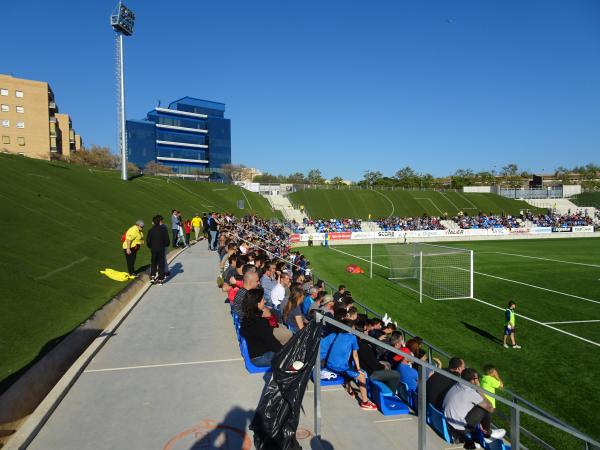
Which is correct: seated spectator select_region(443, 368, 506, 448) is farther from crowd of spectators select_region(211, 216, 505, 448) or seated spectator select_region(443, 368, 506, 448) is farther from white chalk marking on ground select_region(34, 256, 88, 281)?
white chalk marking on ground select_region(34, 256, 88, 281)

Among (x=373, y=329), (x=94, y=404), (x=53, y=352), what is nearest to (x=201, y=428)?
(x=94, y=404)

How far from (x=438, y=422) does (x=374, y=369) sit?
4.60 ft

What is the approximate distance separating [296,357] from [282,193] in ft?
244

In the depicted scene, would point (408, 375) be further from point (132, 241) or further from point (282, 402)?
point (132, 241)

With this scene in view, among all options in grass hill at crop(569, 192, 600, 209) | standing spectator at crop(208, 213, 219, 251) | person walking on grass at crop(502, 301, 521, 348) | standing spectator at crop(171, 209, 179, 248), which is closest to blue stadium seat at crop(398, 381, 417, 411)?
person walking on grass at crop(502, 301, 521, 348)

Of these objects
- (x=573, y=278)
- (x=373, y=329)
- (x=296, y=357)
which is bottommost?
(x=573, y=278)

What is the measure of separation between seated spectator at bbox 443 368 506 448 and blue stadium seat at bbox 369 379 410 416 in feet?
1.90

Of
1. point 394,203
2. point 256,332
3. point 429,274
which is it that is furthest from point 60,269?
point 394,203

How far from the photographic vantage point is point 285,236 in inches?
1506

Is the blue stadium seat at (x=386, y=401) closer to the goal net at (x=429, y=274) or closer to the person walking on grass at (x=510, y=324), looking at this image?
the person walking on grass at (x=510, y=324)

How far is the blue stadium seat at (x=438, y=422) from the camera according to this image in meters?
5.28

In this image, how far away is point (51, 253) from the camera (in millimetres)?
12211

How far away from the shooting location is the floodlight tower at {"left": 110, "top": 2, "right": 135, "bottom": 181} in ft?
133

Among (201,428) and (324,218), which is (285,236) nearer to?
(324,218)
